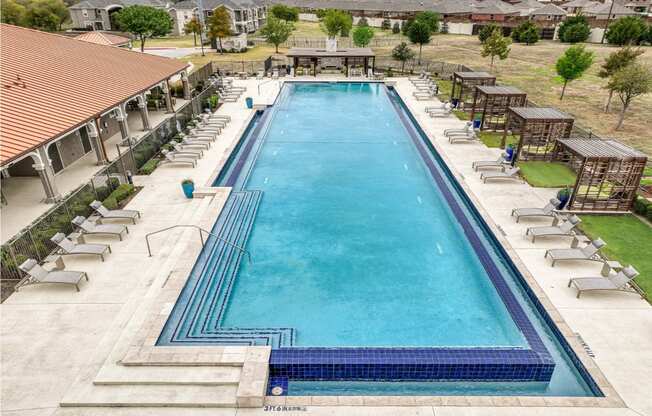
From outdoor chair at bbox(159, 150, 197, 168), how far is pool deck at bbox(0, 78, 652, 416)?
18.0 feet

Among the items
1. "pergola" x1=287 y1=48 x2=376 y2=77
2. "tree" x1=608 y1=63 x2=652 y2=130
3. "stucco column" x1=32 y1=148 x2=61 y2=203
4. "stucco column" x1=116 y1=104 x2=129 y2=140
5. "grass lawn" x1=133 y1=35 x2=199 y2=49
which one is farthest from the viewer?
"grass lawn" x1=133 y1=35 x2=199 y2=49

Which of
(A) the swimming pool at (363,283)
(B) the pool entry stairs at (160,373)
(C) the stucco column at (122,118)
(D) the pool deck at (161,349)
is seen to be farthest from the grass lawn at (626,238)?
(C) the stucco column at (122,118)

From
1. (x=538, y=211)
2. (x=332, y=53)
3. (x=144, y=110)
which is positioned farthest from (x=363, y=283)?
(x=332, y=53)

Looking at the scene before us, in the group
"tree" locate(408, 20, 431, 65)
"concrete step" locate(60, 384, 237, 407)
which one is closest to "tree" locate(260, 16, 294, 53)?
"tree" locate(408, 20, 431, 65)

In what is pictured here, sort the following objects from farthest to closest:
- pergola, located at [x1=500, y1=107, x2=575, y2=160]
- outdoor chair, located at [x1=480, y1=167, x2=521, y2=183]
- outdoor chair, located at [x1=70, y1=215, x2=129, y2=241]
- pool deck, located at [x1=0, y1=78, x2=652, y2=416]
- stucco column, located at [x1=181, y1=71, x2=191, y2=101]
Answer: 1. stucco column, located at [x1=181, y1=71, x2=191, y2=101]
2. pergola, located at [x1=500, y1=107, x2=575, y2=160]
3. outdoor chair, located at [x1=480, y1=167, x2=521, y2=183]
4. outdoor chair, located at [x1=70, y1=215, x2=129, y2=241]
5. pool deck, located at [x1=0, y1=78, x2=652, y2=416]

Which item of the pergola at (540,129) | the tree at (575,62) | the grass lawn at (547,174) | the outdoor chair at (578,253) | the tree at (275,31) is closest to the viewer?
the outdoor chair at (578,253)

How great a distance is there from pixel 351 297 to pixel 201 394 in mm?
4926

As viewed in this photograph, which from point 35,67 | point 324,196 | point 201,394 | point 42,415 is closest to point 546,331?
point 201,394

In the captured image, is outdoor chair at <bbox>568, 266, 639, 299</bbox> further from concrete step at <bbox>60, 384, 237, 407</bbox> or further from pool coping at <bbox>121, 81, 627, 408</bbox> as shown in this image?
concrete step at <bbox>60, 384, 237, 407</bbox>

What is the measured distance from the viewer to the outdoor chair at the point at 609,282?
34.7ft

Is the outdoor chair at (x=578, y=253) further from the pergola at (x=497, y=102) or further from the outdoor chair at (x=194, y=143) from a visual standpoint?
the outdoor chair at (x=194, y=143)

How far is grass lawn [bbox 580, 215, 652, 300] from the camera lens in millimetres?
12125

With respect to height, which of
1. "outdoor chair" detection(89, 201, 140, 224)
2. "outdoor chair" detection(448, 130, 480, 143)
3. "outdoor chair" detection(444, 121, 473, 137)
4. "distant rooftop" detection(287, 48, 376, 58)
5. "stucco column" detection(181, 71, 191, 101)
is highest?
"distant rooftop" detection(287, 48, 376, 58)

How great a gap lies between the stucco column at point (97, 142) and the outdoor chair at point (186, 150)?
10.5ft
